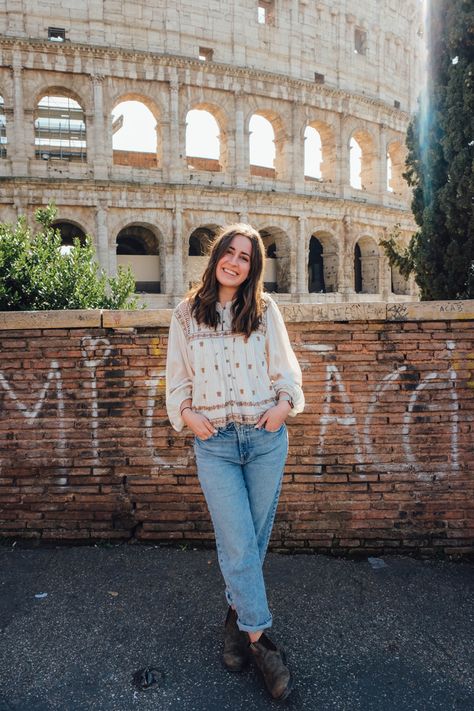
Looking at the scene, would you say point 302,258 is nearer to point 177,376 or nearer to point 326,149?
point 326,149

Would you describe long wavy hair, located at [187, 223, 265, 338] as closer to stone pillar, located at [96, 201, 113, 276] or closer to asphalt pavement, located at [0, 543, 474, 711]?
asphalt pavement, located at [0, 543, 474, 711]

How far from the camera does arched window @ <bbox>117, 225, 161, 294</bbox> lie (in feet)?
67.7

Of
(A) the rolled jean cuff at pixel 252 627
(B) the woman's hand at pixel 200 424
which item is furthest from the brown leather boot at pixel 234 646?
(B) the woman's hand at pixel 200 424

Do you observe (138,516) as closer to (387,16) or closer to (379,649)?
(379,649)

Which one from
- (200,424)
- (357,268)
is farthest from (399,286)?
(200,424)

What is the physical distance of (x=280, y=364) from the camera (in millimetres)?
2598

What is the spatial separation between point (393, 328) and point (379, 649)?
7.16 feet

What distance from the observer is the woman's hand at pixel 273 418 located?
2449mm

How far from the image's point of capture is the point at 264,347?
260 centimetres

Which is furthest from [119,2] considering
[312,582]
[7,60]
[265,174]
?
[312,582]

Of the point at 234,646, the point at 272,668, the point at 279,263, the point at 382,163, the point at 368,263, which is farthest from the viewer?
the point at 368,263

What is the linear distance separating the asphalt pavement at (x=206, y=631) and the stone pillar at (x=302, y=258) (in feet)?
60.4

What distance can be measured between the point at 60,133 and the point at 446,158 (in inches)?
769

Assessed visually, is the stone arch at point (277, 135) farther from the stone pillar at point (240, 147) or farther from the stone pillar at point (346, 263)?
the stone pillar at point (346, 263)
